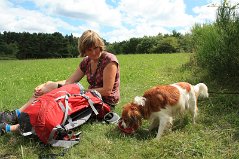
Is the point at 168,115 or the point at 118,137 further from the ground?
the point at 168,115

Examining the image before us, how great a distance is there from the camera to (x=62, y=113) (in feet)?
16.1

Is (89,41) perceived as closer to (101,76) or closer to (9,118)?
(101,76)

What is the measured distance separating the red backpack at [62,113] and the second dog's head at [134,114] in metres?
0.63

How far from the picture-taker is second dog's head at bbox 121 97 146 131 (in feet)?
16.3

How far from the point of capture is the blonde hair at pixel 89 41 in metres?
5.64

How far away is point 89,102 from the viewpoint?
540cm

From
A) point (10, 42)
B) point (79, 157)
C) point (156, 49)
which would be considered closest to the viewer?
point (79, 157)

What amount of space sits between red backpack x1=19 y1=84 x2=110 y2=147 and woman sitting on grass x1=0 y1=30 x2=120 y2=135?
341 mm

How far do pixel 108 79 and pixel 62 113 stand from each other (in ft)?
4.15

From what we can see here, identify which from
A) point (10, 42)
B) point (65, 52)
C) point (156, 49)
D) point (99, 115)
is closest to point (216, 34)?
point (99, 115)

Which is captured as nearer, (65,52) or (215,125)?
(215,125)

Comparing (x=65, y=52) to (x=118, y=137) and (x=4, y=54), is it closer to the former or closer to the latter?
(x=4, y=54)

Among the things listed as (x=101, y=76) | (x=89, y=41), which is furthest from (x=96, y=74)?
(x=89, y=41)

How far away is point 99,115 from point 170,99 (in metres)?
1.42
